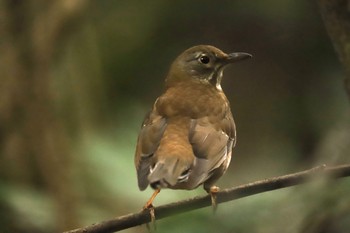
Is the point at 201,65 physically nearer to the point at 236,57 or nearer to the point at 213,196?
the point at 236,57

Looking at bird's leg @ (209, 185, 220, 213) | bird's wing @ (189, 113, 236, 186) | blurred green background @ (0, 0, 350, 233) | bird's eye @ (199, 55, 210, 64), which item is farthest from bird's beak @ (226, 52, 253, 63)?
bird's leg @ (209, 185, 220, 213)

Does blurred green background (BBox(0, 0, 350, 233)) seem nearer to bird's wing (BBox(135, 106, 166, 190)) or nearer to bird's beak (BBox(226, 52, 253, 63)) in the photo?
bird's wing (BBox(135, 106, 166, 190))

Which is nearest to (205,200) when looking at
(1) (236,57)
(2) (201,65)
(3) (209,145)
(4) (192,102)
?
(3) (209,145)

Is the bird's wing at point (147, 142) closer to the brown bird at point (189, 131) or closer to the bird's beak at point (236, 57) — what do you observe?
the brown bird at point (189, 131)

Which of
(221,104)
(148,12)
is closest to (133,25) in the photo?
(148,12)

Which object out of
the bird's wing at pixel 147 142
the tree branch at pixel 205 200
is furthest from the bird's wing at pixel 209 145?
the tree branch at pixel 205 200

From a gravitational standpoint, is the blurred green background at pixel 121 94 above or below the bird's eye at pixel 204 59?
below

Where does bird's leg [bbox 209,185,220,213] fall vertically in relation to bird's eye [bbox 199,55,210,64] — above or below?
above
